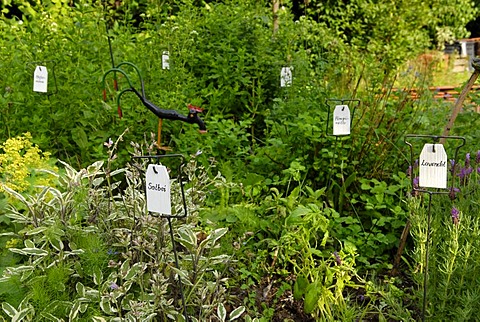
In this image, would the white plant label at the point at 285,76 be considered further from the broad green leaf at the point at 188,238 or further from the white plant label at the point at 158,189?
the white plant label at the point at 158,189

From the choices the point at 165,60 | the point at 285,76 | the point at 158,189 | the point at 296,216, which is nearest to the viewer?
the point at 158,189

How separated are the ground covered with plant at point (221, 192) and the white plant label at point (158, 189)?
65mm

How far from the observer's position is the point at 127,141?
3.60 metres

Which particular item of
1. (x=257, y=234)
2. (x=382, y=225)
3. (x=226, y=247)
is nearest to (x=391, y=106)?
(x=382, y=225)

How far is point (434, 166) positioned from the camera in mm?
2068

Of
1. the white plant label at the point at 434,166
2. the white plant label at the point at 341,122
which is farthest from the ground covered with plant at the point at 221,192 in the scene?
the white plant label at the point at 341,122

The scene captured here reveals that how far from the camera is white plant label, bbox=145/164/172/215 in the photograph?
1.81 m

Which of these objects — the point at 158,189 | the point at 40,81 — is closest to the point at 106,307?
the point at 158,189

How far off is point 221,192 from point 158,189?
1.12 meters

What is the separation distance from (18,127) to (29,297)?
5.69ft

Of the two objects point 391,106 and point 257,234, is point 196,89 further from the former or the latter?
point 257,234

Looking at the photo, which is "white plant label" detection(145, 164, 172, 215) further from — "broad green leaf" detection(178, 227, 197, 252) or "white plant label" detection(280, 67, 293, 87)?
"white plant label" detection(280, 67, 293, 87)

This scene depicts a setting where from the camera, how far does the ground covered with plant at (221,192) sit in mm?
2193

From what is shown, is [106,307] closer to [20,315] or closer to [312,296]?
[20,315]
